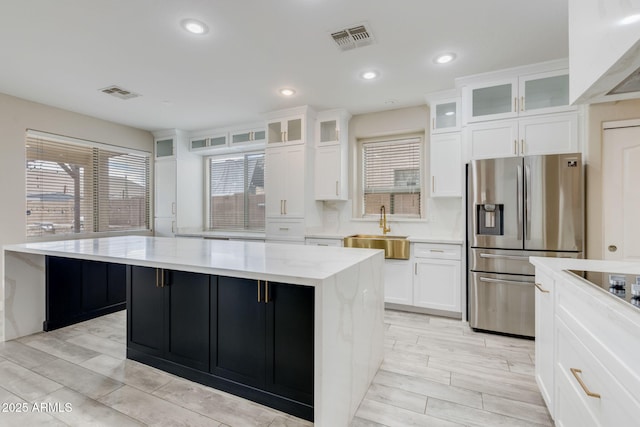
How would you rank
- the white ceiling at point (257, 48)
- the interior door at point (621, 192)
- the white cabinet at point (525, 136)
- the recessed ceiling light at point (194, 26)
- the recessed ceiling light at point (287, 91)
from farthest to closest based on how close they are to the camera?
the recessed ceiling light at point (287, 91) → the white cabinet at point (525, 136) → the interior door at point (621, 192) → the recessed ceiling light at point (194, 26) → the white ceiling at point (257, 48)

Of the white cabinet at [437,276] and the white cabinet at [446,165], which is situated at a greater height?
the white cabinet at [446,165]

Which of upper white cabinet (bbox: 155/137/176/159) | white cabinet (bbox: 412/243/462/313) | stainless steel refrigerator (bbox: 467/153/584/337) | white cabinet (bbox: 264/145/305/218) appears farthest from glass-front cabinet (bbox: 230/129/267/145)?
stainless steel refrigerator (bbox: 467/153/584/337)

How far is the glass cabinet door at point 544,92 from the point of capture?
2.83m

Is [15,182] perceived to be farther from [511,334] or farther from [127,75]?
[511,334]

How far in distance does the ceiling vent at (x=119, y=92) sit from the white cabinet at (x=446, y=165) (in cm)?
368

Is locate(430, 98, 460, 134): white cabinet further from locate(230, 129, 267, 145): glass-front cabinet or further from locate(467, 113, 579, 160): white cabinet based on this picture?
locate(230, 129, 267, 145): glass-front cabinet

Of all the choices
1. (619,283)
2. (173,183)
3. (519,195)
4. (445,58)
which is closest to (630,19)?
(619,283)

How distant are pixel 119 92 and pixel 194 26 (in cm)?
187

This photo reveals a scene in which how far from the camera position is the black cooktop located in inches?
39.0

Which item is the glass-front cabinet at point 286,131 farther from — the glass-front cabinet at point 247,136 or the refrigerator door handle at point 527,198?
the refrigerator door handle at point 527,198

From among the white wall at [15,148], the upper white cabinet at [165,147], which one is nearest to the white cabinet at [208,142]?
the upper white cabinet at [165,147]

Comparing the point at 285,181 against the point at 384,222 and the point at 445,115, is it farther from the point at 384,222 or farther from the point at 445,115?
the point at 445,115

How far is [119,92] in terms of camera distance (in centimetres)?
349

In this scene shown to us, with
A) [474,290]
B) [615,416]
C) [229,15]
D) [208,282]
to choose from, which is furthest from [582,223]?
[229,15]
